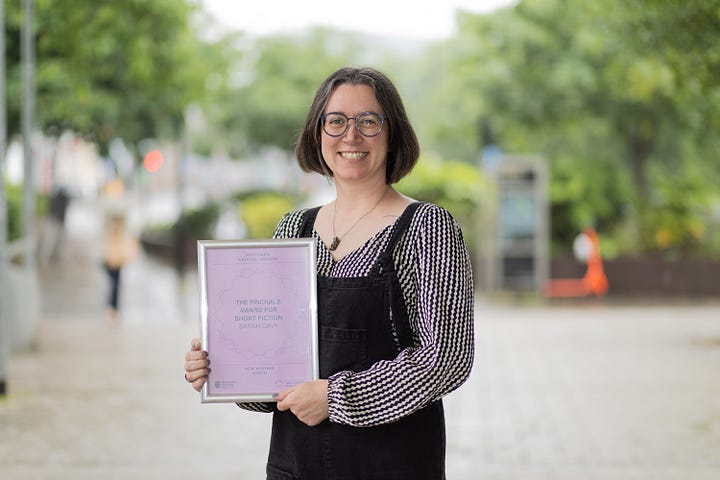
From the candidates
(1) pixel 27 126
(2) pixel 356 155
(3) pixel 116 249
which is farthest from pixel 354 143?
(3) pixel 116 249

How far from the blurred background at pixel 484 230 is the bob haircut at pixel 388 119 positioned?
7.2 inches

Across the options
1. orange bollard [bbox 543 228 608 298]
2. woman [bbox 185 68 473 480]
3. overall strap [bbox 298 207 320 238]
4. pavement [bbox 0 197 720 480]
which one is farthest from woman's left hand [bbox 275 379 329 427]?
orange bollard [bbox 543 228 608 298]

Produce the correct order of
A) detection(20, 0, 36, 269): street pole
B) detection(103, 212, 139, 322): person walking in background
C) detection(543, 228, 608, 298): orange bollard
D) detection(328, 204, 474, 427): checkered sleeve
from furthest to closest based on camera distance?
detection(543, 228, 608, 298): orange bollard
detection(103, 212, 139, 322): person walking in background
detection(20, 0, 36, 269): street pole
detection(328, 204, 474, 427): checkered sleeve

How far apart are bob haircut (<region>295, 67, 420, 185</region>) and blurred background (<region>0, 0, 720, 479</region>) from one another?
18 cm

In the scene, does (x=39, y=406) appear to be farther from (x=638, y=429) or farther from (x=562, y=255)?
(x=562, y=255)

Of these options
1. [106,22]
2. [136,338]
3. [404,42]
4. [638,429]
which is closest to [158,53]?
[106,22]

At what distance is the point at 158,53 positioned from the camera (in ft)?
47.0

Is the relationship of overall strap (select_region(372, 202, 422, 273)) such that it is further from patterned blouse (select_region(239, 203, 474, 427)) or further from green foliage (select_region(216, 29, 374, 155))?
green foliage (select_region(216, 29, 374, 155))

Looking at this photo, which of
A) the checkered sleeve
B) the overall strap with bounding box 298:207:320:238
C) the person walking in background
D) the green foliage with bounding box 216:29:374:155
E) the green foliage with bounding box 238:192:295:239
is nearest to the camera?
the checkered sleeve

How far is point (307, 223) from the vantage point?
3031 mm

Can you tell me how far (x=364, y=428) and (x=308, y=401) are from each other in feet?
0.51

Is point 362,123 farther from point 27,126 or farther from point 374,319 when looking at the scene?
point 27,126

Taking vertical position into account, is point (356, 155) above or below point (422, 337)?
above

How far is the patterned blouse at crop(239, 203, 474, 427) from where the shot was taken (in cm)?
271
